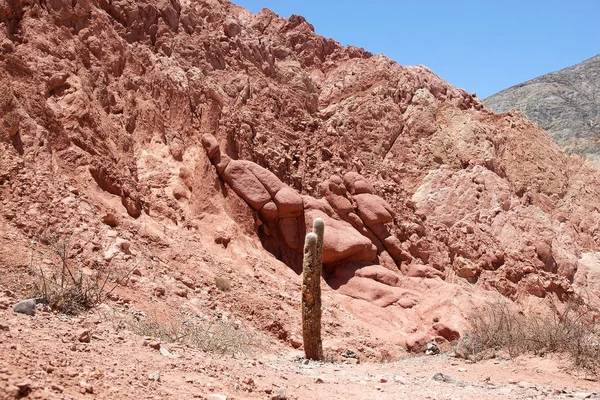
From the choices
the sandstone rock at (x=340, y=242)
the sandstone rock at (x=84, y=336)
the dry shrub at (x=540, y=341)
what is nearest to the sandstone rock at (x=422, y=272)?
the sandstone rock at (x=340, y=242)

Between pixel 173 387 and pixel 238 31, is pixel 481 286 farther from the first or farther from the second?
pixel 173 387

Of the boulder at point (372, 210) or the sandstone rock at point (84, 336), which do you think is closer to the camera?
the sandstone rock at point (84, 336)

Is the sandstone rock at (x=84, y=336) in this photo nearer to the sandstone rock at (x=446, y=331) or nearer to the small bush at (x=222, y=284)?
the small bush at (x=222, y=284)

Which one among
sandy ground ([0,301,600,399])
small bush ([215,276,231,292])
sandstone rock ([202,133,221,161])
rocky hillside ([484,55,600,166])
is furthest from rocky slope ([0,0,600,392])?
rocky hillside ([484,55,600,166])

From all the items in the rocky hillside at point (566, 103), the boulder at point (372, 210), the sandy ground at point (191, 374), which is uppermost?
the rocky hillside at point (566, 103)

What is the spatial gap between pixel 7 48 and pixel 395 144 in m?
12.5

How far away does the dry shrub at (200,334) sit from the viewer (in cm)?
755

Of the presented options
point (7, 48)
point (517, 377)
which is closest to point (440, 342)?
point (517, 377)

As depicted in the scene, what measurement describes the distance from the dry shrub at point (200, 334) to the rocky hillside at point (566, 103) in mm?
30970

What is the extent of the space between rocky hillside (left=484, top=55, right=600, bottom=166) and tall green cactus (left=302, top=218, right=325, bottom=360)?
2992 cm

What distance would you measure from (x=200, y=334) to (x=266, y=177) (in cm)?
682

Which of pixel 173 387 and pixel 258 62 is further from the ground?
pixel 258 62

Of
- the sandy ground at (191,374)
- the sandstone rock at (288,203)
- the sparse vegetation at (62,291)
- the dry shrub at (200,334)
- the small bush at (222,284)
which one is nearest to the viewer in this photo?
the sandy ground at (191,374)

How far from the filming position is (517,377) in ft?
25.9
